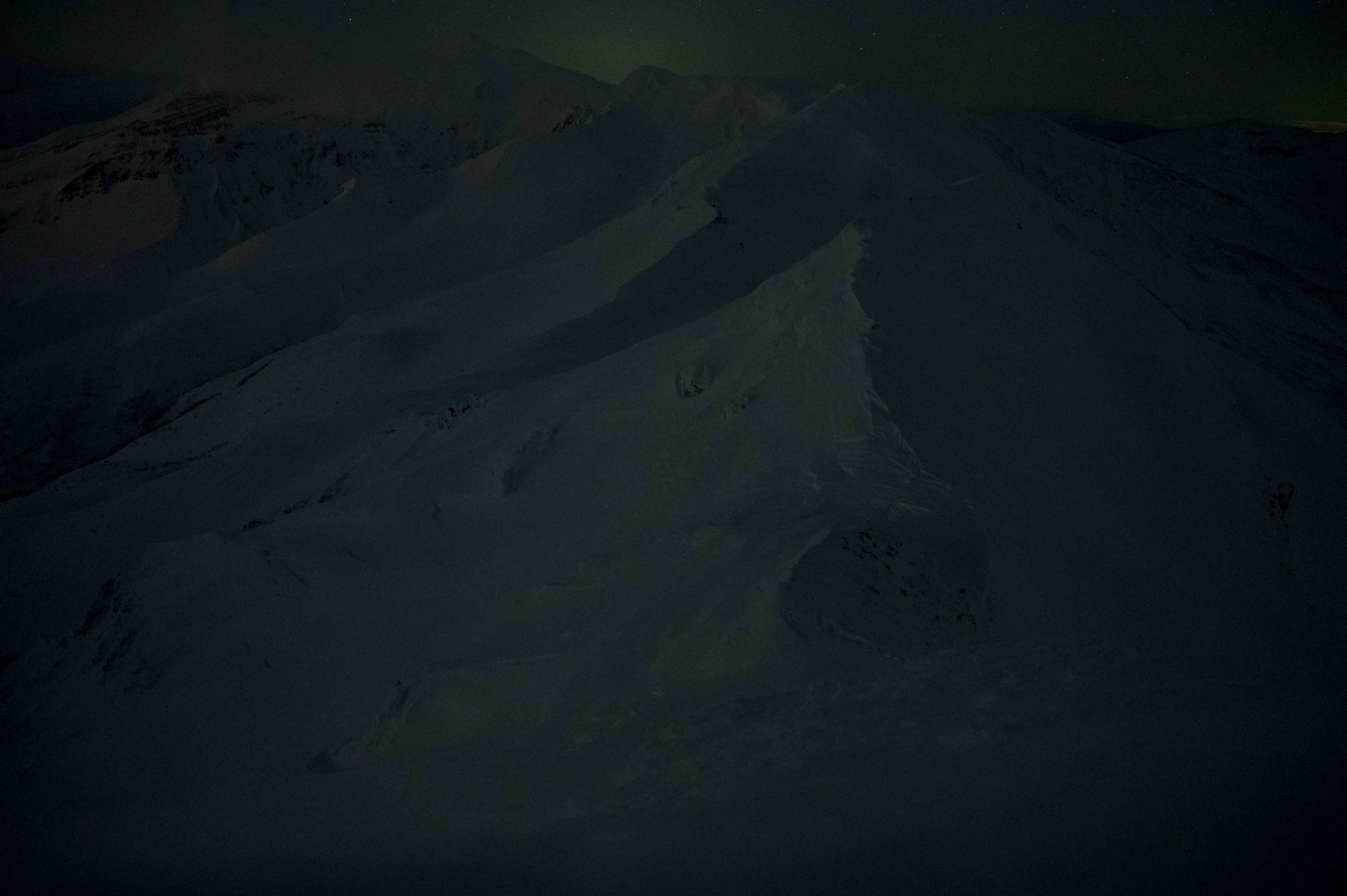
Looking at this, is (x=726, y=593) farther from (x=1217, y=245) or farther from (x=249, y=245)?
(x=249, y=245)

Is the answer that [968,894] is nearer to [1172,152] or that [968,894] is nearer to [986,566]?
[986,566]

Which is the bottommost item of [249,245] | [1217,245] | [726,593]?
[726,593]

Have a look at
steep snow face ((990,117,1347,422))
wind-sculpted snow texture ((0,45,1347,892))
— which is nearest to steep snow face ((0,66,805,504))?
wind-sculpted snow texture ((0,45,1347,892))

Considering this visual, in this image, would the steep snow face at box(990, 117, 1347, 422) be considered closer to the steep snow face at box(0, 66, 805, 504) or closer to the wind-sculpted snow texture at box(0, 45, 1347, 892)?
the wind-sculpted snow texture at box(0, 45, 1347, 892)

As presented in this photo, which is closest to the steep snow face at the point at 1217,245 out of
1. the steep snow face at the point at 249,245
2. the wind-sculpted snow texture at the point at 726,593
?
the wind-sculpted snow texture at the point at 726,593

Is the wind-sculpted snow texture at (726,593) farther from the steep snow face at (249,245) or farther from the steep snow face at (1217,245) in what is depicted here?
the steep snow face at (249,245)

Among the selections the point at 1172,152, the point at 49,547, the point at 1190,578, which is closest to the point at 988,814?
the point at 1190,578

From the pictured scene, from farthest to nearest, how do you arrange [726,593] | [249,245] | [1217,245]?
[249,245]
[1217,245]
[726,593]

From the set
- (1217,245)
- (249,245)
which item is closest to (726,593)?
(1217,245)
